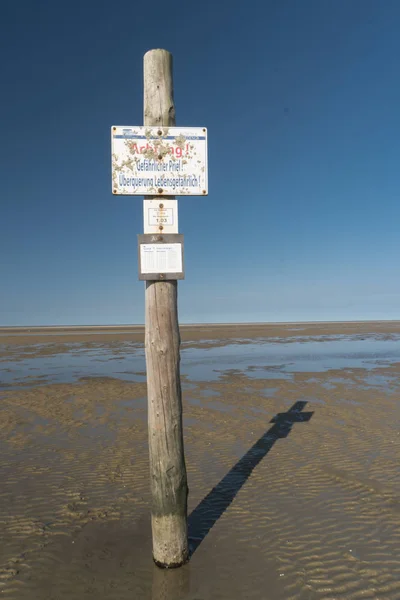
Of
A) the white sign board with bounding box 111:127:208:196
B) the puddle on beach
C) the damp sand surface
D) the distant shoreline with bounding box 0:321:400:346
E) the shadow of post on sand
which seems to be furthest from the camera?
the distant shoreline with bounding box 0:321:400:346

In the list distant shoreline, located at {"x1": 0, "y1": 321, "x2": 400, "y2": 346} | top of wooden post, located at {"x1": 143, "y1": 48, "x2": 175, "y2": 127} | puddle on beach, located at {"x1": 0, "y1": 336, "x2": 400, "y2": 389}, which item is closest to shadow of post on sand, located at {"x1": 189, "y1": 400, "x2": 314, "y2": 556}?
top of wooden post, located at {"x1": 143, "y1": 48, "x2": 175, "y2": 127}

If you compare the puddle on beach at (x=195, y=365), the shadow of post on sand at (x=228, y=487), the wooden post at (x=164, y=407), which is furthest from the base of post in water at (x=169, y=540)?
the puddle on beach at (x=195, y=365)

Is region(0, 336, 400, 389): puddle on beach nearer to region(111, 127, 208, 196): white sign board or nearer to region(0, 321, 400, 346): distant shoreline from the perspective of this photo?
region(0, 321, 400, 346): distant shoreline

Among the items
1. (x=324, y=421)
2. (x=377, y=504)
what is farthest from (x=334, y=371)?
(x=377, y=504)

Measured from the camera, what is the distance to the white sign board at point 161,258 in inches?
173

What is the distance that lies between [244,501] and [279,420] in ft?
16.3

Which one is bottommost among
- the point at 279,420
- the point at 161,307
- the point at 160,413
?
the point at 279,420

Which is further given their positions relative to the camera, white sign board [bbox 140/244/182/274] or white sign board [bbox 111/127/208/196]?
white sign board [bbox 111/127/208/196]

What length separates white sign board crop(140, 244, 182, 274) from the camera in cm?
439

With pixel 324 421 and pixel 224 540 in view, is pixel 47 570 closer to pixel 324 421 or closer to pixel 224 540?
pixel 224 540

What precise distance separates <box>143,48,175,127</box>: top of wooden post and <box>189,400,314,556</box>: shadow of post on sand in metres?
4.64

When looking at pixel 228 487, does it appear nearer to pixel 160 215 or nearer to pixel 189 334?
pixel 160 215

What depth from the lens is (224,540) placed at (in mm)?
5125

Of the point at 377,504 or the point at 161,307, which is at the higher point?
the point at 161,307
